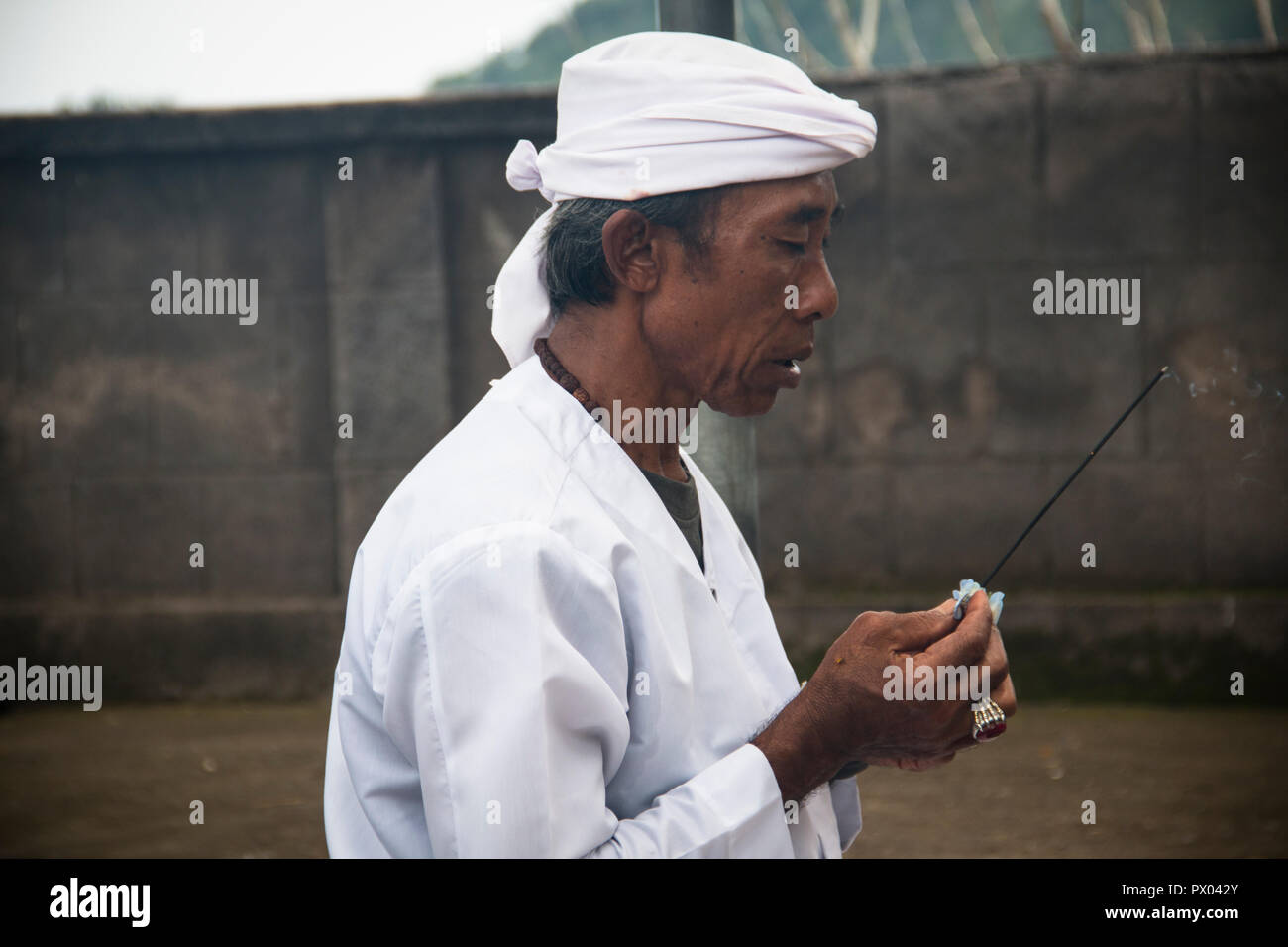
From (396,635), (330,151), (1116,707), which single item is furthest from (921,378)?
(396,635)

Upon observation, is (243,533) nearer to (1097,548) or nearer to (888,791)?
(888,791)

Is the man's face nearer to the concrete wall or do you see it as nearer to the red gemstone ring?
the red gemstone ring

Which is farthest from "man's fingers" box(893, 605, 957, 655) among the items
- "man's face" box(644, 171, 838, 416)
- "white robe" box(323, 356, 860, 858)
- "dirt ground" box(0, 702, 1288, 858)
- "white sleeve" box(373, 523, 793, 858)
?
"dirt ground" box(0, 702, 1288, 858)

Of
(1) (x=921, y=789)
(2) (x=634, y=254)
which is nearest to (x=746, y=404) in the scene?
(2) (x=634, y=254)

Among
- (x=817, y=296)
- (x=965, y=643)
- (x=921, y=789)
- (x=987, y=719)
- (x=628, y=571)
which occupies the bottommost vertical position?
(x=921, y=789)

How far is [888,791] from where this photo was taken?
5.21 metres

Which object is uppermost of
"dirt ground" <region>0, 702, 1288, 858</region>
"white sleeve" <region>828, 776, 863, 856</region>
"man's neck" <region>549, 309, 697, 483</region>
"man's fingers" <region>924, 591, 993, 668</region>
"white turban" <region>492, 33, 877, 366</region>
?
"white turban" <region>492, 33, 877, 366</region>

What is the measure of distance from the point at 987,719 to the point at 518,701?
68cm

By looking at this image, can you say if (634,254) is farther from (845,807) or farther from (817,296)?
(845,807)

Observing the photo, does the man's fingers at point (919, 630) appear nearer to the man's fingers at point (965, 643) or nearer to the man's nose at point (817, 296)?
the man's fingers at point (965, 643)

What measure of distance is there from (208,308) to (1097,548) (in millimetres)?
4749

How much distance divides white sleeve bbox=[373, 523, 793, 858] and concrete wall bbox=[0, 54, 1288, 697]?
4.74 meters

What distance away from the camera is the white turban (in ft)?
6.06

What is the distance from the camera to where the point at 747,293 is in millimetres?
1915
